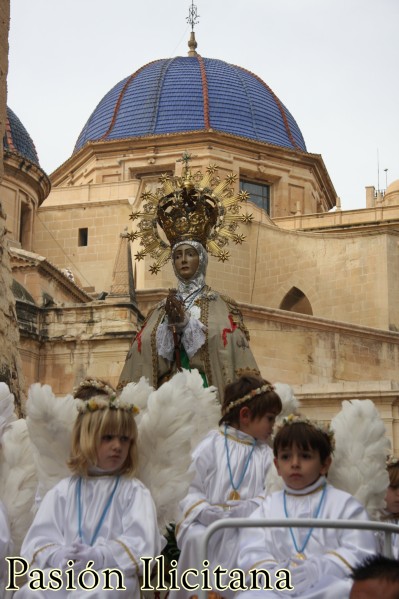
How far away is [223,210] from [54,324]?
607 inches

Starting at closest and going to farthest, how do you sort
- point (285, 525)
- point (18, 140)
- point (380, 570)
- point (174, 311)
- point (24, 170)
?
point (380, 570) → point (285, 525) → point (174, 311) → point (24, 170) → point (18, 140)

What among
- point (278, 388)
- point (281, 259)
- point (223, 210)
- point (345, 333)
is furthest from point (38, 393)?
point (281, 259)

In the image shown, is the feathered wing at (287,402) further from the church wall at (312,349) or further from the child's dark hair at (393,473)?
the church wall at (312,349)

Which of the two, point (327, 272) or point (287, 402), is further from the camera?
point (327, 272)

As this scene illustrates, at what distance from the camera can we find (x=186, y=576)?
7.12 m

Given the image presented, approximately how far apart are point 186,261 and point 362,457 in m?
3.33

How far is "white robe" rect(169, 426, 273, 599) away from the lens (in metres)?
7.33

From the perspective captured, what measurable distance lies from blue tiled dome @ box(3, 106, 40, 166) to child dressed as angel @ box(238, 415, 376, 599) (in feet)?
90.3

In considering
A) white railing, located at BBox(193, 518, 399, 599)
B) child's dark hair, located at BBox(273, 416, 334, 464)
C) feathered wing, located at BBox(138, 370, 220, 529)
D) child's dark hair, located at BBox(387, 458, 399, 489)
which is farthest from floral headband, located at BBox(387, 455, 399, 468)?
white railing, located at BBox(193, 518, 399, 599)

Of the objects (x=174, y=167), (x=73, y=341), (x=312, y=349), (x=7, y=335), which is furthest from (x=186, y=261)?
(x=174, y=167)

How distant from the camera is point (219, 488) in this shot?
7.70m

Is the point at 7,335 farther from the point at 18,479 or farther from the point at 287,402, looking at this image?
the point at 18,479

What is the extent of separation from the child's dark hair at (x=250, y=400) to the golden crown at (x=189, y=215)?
9.30 ft

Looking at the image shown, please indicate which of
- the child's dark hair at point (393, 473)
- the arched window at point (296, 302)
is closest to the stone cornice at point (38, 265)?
the arched window at point (296, 302)
